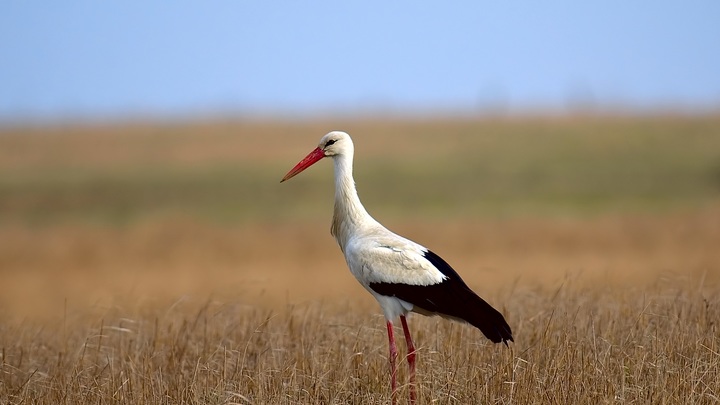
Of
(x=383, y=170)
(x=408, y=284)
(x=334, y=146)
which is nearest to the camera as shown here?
(x=408, y=284)

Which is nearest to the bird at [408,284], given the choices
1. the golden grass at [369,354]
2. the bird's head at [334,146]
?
the golden grass at [369,354]

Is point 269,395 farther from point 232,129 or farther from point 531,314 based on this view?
point 232,129

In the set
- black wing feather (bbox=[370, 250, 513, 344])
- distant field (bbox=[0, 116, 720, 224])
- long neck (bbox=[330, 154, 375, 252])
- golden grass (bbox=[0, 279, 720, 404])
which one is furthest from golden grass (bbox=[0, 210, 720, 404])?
distant field (bbox=[0, 116, 720, 224])

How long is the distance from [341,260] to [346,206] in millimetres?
15654

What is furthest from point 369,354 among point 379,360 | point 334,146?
point 334,146

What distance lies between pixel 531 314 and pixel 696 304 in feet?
4.26

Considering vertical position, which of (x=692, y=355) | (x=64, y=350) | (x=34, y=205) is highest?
(x=692, y=355)

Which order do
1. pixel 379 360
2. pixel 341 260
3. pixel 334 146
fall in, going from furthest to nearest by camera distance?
pixel 341 260 < pixel 334 146 < pixel 379 360

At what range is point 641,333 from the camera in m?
7.35

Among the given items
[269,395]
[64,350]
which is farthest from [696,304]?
[64,350]

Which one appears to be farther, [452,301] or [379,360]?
[379,360]

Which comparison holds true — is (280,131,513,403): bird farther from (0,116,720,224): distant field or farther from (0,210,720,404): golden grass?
(0,116,720,224): distant field

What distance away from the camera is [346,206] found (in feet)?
24.5

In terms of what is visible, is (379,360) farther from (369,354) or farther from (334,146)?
(334,146)
